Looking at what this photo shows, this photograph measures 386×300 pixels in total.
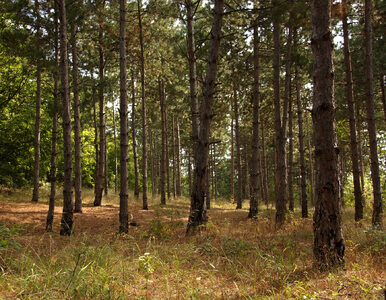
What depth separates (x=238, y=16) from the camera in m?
10.6

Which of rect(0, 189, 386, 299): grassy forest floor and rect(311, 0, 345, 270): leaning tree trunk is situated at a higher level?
rect(311, 0, 345, 270): leaning tree trunk

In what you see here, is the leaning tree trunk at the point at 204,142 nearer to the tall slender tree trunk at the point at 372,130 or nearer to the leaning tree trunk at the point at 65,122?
the leaning tree trunk at the point at 65,122

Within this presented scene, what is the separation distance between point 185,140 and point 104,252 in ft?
80.1

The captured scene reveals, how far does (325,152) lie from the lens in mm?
3924

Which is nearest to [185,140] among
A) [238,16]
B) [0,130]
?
[0,130]

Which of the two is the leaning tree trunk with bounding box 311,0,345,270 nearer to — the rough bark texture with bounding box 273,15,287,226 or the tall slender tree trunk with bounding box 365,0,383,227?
the rough bark texture with bounding box 273,15,287,226

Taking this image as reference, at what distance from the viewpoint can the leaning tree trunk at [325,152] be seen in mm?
3789

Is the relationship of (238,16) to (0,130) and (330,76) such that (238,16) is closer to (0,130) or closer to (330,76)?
(330,76)

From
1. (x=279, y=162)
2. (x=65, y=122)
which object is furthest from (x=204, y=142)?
(x=65, y=122)

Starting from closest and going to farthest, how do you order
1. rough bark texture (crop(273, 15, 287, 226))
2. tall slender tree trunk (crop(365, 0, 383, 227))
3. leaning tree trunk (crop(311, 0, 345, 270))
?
leaning tree trunk (crop(311, 0, 345, 270)), tall slender tree trunk (crop(365, 0, 383, 227)), rough bark texture (crop(273, 15, 287, 226))

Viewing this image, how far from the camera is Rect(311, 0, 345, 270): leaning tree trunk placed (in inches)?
149

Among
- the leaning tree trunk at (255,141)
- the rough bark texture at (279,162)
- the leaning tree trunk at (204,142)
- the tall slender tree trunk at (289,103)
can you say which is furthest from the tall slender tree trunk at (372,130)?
the leaning tree trunk at (204,142)

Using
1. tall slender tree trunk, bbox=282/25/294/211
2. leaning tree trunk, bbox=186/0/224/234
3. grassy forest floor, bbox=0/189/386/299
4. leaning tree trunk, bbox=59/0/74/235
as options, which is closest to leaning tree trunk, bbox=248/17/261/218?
tall slender tree trunk, bbox=282/25/294/211

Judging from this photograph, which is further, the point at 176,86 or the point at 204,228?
the point at 176,86
